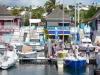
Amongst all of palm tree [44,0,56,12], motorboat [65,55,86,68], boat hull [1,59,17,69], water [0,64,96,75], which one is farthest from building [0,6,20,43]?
palm tree [44,0,56,12]

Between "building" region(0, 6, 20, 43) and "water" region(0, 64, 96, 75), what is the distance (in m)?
26.5

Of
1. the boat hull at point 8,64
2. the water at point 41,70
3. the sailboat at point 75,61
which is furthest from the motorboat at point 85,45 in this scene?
the boat hull at point 8,64

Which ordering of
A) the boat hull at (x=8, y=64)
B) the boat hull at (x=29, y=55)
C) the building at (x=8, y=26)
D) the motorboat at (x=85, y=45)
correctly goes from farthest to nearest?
the building at (x=8, y=26), the motorboat at (x=85, y=45), the boat hull at (x=29, y=55), the boat hull at (x=8, y=64)

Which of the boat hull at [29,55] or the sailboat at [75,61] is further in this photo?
the boat hull at [29,55]

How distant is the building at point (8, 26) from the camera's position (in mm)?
79062

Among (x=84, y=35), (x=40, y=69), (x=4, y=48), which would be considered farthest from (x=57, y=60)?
(x=84, y=35)

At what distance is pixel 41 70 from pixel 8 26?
35464mm

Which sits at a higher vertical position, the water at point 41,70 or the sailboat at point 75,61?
the sailboat at point 75,61

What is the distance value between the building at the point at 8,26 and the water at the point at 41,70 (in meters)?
26.5

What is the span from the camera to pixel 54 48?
56812 millimetres

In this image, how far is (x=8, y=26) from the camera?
270ft

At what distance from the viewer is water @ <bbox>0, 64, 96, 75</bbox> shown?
45.7m

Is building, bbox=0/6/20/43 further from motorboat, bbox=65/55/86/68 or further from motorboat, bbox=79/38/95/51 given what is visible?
motorboat, bbox=65/55/86/68

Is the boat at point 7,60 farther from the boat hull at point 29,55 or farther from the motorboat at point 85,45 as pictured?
the motorboat at point 85,45
